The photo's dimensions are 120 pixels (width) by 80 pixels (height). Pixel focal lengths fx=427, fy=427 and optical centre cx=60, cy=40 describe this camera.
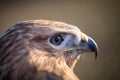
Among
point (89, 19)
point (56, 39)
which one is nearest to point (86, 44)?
point (56, 39)

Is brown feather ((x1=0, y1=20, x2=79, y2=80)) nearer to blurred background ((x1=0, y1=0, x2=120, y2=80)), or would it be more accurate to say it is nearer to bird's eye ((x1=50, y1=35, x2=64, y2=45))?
bird's eye ((x1=50, y1=35, x2=64, y2=45))

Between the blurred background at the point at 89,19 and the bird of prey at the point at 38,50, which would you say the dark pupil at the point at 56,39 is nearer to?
the bird of prey at the point at 38,50

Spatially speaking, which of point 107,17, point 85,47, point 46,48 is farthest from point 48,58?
point 107,17

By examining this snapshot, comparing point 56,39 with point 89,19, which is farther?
point 89,19

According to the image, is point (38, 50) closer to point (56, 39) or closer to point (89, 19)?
point (56, 39)

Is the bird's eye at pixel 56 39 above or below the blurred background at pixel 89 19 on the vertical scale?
above

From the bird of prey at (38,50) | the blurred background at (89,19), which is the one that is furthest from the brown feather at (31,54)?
the blurred background at (89,19)
